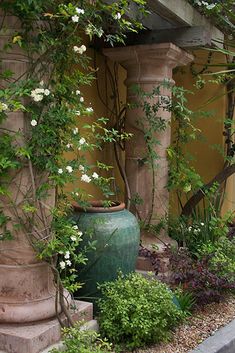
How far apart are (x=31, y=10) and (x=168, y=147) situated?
2.43 metres

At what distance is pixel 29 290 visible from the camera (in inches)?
125

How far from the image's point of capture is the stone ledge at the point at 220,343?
3557mm

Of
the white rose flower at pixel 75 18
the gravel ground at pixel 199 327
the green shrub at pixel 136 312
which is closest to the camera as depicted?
the white rose flower at pixel 75 18

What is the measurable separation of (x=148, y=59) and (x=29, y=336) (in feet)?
9.71

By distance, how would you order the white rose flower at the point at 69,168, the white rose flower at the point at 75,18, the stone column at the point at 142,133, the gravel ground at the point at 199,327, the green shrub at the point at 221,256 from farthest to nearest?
the stone column at the point at 142,133 → the green shrub at the point at 221,256 → the gravel ground at the point at 199,327 → the white rose flower at the point at 69,168 → the white rose flower at the point at 75,18

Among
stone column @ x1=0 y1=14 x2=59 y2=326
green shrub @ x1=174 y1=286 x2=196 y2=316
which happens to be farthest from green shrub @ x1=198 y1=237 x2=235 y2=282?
stone column @ x1=0 y1=14 x2=59 y2=326

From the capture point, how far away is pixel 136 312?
3459 mm

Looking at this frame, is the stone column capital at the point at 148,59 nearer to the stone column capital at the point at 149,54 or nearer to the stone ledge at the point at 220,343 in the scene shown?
the stone column capital at the point at 149,54

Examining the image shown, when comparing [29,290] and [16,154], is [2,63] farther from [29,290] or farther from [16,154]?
[29,290]

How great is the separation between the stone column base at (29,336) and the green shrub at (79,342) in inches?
3.4

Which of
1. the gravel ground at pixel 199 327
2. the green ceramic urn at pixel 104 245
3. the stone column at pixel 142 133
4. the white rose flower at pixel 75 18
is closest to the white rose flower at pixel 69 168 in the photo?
the green ceramic urn at pixel 104 245

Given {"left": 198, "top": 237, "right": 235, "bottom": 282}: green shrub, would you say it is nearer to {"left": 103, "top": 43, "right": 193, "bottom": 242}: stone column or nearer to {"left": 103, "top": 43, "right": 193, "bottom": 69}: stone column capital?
{"left": 103, "top": 43, "right": 193, "bottom": 242}: stone column

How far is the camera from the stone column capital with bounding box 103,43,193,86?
15.6 feet

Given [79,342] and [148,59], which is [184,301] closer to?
[79,342]
